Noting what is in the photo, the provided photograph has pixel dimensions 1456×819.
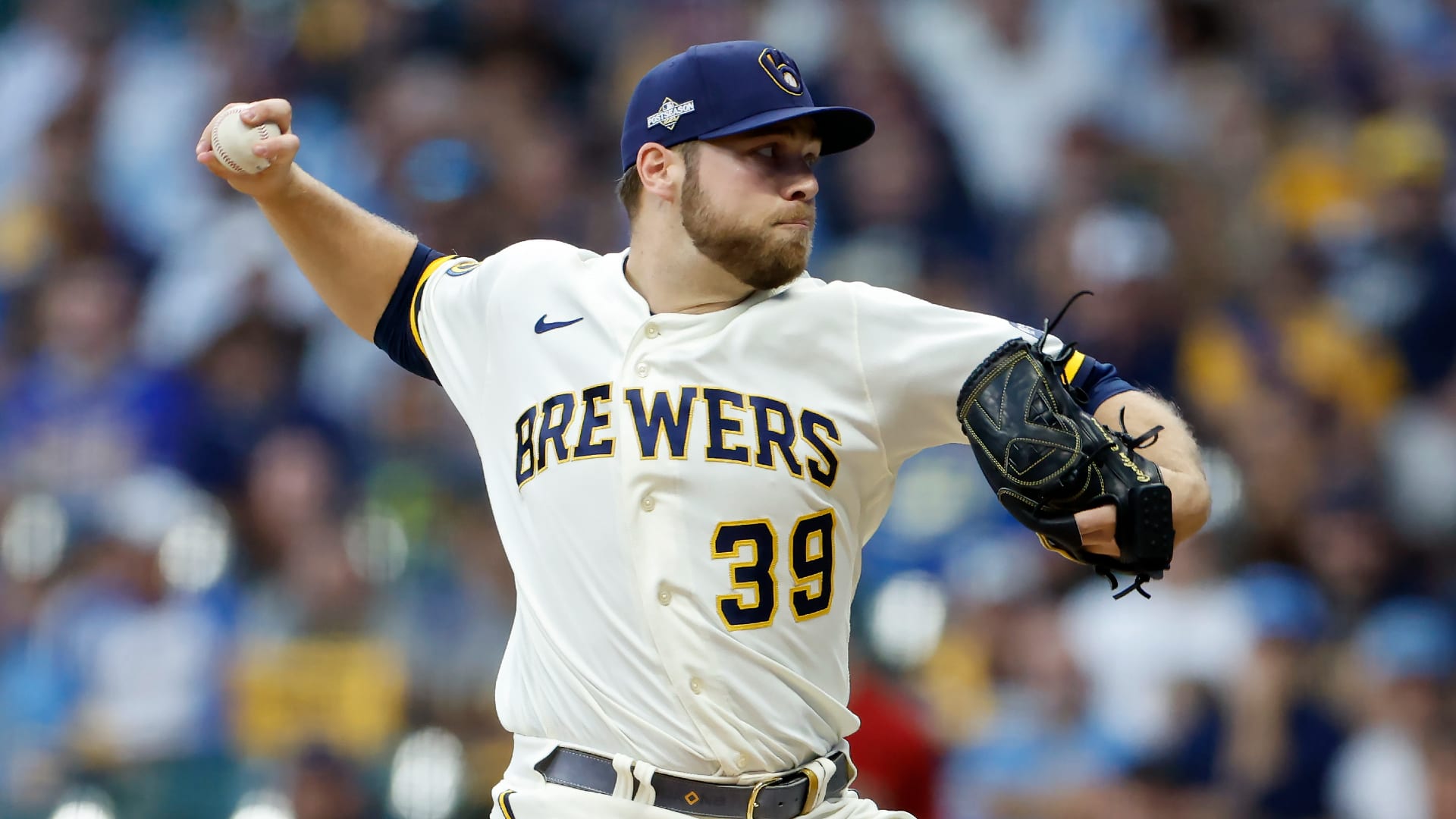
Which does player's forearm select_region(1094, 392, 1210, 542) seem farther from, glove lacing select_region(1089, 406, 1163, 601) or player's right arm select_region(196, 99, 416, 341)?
player's right arm select_region(196, 99, 416, 341)

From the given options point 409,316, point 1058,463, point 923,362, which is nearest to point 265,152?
point 409,316

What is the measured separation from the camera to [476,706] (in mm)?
5961

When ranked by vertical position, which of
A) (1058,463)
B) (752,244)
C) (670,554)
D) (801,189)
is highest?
(801,189)

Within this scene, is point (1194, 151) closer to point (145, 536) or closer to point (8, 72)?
point (145, 536)

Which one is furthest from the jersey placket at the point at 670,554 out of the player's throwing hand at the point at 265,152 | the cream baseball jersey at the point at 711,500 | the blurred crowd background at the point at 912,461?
the blurred crowd background at the point at 912,461

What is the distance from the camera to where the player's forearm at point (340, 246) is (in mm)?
3338

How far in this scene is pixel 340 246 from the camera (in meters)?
3.40

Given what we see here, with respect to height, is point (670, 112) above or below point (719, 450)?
above

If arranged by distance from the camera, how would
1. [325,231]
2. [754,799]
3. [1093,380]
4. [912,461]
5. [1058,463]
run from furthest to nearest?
[912,461], [325,231], [1093,380], [754,799], [1058,463]

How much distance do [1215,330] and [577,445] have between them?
4883mm

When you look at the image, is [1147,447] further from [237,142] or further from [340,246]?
[237,142]

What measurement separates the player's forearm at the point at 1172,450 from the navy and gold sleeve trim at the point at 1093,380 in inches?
0.8

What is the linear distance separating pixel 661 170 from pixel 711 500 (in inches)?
27.8

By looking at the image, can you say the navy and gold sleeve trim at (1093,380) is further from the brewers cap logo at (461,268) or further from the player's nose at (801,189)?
the brewers cap logo at (461,268)
